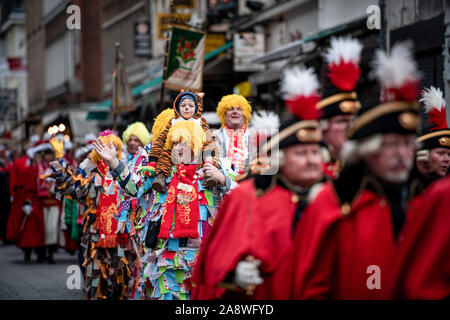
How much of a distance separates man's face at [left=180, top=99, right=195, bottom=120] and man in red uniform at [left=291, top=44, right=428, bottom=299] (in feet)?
14.7

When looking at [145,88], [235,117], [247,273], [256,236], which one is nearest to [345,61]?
[256,236]

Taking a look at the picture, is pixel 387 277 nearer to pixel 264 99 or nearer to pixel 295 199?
pixel 295 199

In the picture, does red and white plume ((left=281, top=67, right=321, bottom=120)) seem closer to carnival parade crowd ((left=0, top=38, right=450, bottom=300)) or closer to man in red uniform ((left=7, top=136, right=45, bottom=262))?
carnival parade crowd ((left=0, top=38, right=450, bottom=300))

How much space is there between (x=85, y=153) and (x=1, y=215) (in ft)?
29.6

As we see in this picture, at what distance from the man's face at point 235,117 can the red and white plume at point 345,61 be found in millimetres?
4546

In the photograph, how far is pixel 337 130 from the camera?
16.4 feet

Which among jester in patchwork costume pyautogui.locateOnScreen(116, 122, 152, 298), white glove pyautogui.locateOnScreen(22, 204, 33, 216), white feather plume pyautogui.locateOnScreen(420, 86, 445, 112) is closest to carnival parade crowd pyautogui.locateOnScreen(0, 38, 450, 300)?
white feather plume pyautogui.locateOnScreen(420, 86, 445, 112)

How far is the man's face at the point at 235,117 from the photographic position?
9.38 metres

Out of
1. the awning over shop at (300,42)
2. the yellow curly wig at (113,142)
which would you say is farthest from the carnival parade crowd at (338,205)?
the awning over shop at (300,42)

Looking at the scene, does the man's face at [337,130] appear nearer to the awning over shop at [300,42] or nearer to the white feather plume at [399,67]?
the white feather plume at [399,67]

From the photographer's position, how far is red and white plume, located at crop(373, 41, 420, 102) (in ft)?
13.5

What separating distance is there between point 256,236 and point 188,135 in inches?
148

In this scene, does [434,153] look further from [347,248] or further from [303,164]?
[347,248]

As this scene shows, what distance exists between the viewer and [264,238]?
15.0 ft
